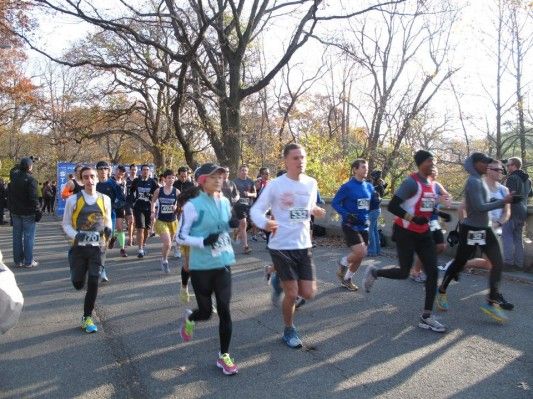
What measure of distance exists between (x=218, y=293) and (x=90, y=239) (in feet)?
6.35

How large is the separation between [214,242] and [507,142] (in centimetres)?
2178

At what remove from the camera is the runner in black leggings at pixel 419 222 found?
17.7ft

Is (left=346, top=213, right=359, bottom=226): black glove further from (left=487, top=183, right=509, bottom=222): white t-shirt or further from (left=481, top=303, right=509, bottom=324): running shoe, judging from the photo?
(left=481, top=303, right=509, bottom=324): running shoe

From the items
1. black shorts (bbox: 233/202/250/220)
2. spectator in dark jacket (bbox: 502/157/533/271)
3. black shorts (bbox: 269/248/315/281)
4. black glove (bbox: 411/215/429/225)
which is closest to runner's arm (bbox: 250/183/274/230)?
black shorts (bbox: 233/202/250/220)

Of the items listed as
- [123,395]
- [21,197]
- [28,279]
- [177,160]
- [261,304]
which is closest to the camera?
[123,395]

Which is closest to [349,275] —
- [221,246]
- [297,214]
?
[297,214]

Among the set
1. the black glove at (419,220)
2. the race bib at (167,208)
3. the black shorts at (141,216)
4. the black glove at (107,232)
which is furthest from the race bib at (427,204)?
the black shorts at (141,216)

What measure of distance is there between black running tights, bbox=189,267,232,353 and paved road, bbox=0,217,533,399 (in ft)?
1.17

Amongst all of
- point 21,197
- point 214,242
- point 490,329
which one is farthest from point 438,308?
point 21,197

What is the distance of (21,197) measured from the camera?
9.70 metres

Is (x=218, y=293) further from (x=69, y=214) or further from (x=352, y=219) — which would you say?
(x=352, y=219)

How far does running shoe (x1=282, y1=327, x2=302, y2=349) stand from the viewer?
483 centimetres

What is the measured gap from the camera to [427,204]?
18.4 ft

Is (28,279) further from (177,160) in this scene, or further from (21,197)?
(177,160)
